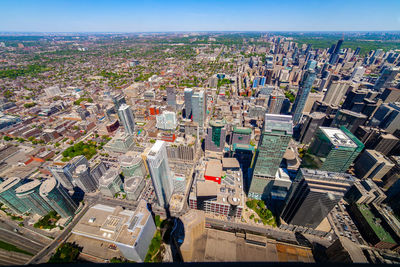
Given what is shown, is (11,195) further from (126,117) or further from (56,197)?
(126,117)

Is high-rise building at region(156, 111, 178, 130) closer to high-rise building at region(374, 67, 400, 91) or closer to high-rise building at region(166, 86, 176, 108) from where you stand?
high-rise building at region(166, 86, 176, 108)

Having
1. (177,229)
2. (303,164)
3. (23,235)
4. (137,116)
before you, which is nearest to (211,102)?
(137,116)

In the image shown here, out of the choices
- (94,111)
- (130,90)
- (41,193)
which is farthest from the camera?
(130,90)

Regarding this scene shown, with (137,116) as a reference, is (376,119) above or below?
above

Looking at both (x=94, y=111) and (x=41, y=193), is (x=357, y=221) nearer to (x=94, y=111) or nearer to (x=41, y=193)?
(x=41, y=193)

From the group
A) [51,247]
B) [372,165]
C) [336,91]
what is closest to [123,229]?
[51,247]

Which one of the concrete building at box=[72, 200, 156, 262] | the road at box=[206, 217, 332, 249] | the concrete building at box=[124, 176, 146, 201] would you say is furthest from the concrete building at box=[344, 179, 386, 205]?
the concrete building at box=[124, 176, 146, 201]

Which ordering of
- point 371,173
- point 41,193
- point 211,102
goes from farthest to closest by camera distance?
1. point 211,102
2. point 371,173
3. point 41,193
